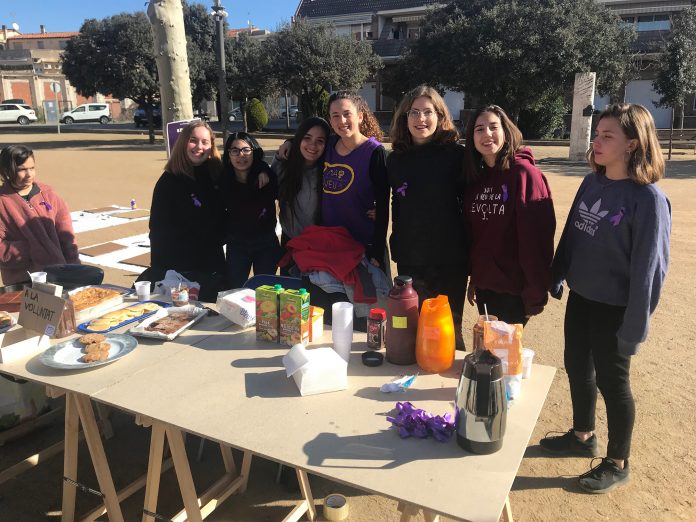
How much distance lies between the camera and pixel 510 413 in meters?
1.96

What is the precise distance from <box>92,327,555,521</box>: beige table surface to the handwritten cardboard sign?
49 cm

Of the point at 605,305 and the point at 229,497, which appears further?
the point at 229,497

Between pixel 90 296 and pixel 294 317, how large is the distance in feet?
3.93

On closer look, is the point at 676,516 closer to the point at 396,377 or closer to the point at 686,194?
the point at 396,377

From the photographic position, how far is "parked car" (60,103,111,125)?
3772 cm

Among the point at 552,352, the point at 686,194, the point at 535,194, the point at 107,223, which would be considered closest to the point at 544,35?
the point at 686,194

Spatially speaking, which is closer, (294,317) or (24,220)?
(294,317)

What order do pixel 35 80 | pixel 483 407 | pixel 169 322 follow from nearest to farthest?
pixel 483 407 → pixel 169 322 → pixel 35 80

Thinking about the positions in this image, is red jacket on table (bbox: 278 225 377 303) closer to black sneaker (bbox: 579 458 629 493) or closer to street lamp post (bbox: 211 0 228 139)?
black sneaker (bbox: 579 458 629 493)

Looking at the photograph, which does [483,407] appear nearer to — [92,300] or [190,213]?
[92,300]

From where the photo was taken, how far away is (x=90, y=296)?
2.93m

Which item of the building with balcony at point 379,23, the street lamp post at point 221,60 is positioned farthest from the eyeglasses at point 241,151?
the building with balcony at point 379,23

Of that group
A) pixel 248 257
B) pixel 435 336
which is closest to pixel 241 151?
pixel 248 257

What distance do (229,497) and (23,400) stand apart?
1408 mm
